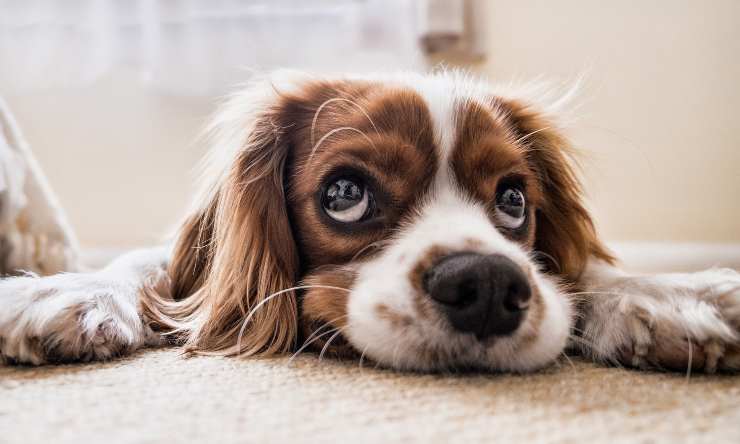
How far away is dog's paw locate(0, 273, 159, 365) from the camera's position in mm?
1021

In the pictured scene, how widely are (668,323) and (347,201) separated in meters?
0.58

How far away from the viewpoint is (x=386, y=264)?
1.09 meters

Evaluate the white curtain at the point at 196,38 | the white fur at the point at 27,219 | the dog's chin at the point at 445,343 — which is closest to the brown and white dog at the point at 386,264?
the dog's chin at the point at 445,343

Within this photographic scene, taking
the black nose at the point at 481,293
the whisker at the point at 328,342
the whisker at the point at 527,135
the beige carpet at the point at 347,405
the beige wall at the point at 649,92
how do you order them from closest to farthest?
the beige carpet at the point at 347,405, the black nose at the point at 481,293, the whisker at the point at 328,342, the whisker at the point at 527,135, the beige wall at the point at 649,92

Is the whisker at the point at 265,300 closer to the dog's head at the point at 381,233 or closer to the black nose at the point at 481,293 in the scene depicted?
the dog's head at the point at 381,233

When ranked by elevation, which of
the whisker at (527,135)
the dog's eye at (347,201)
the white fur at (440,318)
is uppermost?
the whisker at (527,135)

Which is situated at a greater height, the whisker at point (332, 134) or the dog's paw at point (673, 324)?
the whisker at point (332, 134)

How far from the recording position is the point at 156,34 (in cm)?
280

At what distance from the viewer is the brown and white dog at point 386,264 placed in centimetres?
97

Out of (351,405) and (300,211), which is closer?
(351,405)

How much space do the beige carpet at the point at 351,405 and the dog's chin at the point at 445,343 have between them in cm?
3

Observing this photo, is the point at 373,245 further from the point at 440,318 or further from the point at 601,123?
the point at 601,123

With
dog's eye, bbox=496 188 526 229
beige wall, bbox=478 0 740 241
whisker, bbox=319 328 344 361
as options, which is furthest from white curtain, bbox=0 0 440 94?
whisker, bbox=319 328 344 361

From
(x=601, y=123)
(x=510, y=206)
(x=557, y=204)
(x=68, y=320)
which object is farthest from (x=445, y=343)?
(x=601, y=123)
